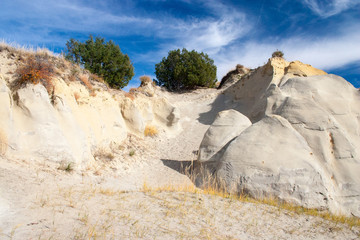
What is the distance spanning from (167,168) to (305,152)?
566 cm

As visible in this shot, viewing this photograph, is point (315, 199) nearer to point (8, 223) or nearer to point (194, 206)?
point (194, 206)

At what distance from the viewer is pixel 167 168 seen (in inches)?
412

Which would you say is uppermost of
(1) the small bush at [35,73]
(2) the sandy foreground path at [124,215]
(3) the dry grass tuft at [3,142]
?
(1) the small bush at [35,73]

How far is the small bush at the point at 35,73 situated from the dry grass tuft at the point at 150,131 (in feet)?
21.4

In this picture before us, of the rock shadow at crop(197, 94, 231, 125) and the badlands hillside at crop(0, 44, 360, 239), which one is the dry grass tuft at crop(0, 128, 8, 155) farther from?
the rock shadow at crop(197, 94, 231, 125)

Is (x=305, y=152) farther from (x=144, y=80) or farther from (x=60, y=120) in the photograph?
(x=144, y=80)

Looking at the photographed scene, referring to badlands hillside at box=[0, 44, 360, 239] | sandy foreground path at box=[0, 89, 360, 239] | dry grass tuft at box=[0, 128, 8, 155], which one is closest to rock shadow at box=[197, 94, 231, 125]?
badlands hillside at box=[0, 44, 360, 239]

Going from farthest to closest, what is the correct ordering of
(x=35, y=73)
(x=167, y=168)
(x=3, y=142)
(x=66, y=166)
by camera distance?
(x=167, y=168) < (x=35, y=73) < (x=66, y=166) < (x=3, y=142)

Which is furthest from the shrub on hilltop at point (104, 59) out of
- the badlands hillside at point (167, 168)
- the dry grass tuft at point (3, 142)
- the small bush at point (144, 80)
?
the dry grass tuft at point (3, 142)

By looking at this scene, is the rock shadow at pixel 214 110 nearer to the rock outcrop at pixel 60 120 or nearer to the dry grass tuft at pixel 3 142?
the rock outcrop at pixel 60 120

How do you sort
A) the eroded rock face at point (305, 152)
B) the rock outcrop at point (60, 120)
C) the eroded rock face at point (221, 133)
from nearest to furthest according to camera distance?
1. the eroded rock face at point (305, 152)
2. the rock outcrop at point (60, 120)
3. the eroded rock face at point (221, 133)

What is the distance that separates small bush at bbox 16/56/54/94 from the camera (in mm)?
7574

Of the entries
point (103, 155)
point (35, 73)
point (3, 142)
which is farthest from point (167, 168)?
point (35, 73)

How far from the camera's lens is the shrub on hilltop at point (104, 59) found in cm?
1761
